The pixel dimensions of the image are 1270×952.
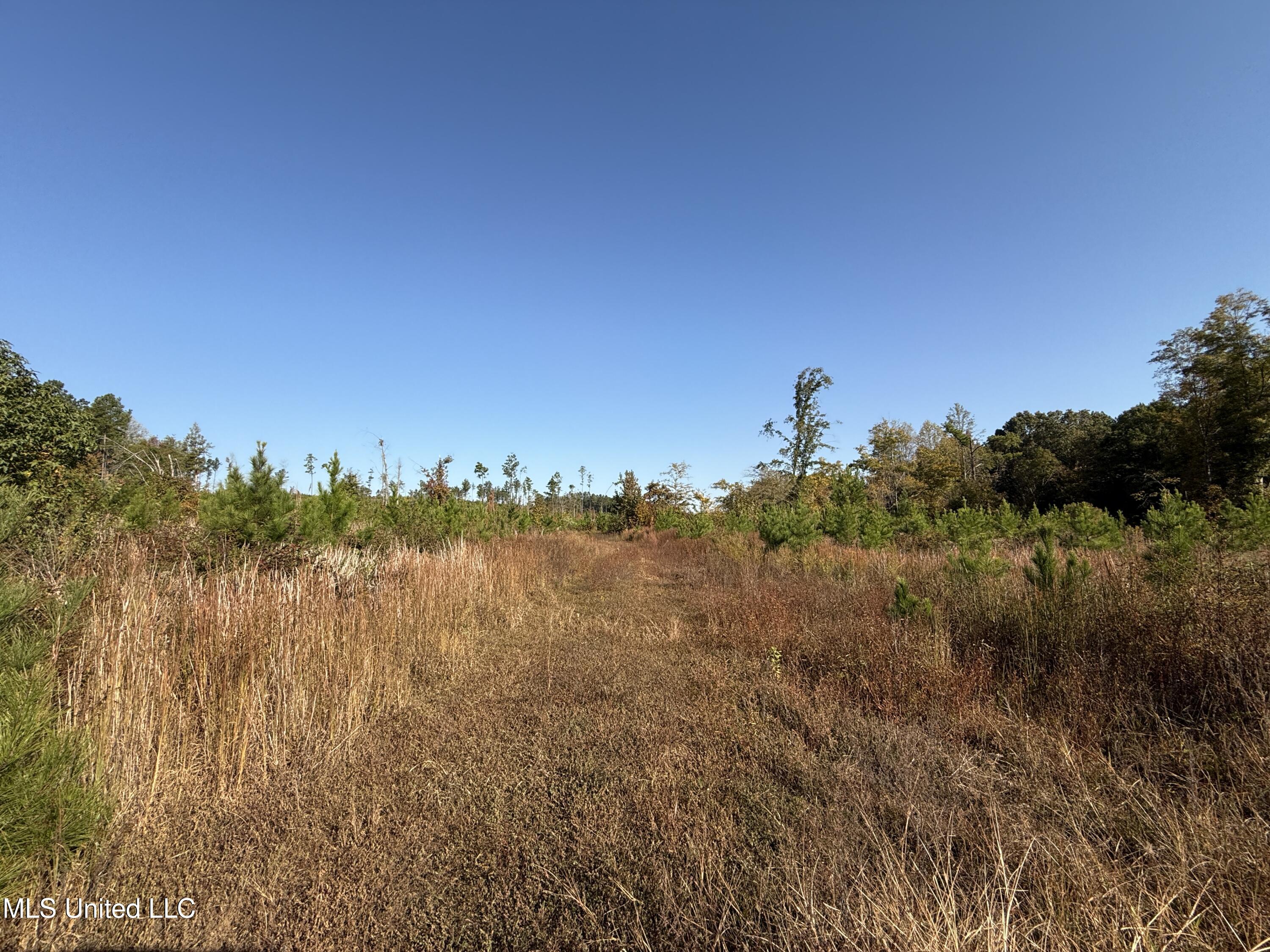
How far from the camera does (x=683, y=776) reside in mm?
2732

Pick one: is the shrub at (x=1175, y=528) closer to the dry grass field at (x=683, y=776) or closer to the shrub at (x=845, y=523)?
the dry grass field at (x=683, y=776)

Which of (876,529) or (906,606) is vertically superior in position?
(876,529)

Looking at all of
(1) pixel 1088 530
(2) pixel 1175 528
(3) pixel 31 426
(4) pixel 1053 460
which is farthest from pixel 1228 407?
(3) pixel 31 426

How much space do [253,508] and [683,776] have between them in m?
8.47

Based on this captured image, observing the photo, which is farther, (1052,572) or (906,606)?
(906,606)

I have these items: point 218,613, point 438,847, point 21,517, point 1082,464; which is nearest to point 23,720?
point 218,613

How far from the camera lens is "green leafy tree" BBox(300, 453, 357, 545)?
313 inches

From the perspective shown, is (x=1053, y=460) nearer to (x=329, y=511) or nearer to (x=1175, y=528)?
(x=1175, y=528)

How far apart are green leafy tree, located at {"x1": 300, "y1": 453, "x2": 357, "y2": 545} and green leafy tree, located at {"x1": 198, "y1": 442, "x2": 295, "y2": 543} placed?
343 mm

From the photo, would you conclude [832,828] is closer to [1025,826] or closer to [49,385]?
[1025,826]

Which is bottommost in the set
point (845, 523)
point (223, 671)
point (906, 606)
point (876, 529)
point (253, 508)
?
point (906, 606)

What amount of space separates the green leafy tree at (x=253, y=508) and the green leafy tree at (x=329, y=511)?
343mm

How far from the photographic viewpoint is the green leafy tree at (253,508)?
7.47 metres

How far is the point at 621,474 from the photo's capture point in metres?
25.9
